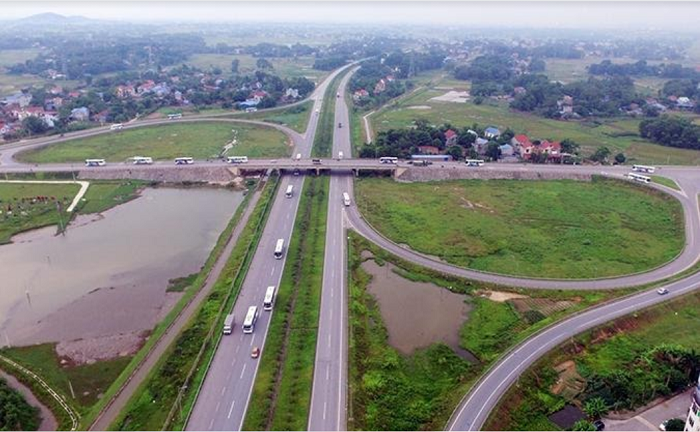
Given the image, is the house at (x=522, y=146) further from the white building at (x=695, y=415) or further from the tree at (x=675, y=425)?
the white building at (x=695, y=415)

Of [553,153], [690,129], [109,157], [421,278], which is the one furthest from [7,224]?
[690,129]

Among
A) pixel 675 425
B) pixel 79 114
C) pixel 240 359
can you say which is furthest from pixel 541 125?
pixel 79 114

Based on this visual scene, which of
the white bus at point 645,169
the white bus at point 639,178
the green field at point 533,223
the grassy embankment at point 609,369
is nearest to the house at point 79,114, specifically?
the green field at point 533,223

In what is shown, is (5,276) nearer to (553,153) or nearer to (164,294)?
(164,294)

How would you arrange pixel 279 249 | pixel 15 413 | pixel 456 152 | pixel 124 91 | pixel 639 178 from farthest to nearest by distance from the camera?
1. pixel 124 91
2. pixel 456 152
3. pixel 639 178
4. pixel 279 249
5. pixel 15 413

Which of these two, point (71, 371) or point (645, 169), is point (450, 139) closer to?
point (645, 169)
